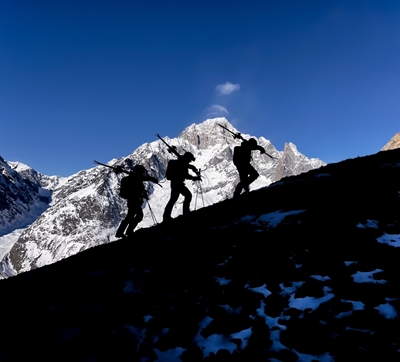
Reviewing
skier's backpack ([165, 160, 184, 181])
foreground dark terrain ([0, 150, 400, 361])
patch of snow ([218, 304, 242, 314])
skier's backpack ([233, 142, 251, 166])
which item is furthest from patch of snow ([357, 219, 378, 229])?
skier's backpack ([165, 160, 184, 181])

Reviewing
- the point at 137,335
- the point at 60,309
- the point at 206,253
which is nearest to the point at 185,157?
the point at 206,253

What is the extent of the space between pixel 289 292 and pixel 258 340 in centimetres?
178

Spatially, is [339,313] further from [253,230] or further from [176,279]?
[253,230]

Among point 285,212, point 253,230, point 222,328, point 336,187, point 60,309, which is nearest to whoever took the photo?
point 222,328

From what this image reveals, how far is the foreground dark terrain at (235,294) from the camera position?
6312 millimetres

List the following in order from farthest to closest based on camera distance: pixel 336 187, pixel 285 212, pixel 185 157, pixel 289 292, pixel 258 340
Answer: pixel 185 157 → pixel 336 187 → pixel 285 212 → pixel 289 292 → pixel 258 340

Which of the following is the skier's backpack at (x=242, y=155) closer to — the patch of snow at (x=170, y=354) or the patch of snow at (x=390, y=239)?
the patch of snow at (x=390, y=239)

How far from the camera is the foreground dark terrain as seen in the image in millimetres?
6312

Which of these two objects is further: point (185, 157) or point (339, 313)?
point (185, 157)

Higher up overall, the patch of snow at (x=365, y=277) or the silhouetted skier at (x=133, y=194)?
the silhouetted skier at (x=133, y=194)

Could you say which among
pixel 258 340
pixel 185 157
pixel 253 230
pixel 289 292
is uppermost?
pixel 185 157

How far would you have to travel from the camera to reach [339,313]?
21.9 ft

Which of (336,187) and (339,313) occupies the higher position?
(336,187)

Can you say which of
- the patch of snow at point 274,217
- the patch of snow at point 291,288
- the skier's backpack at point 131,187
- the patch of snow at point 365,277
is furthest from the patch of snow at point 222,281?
the skier's backpack at point 131,187
